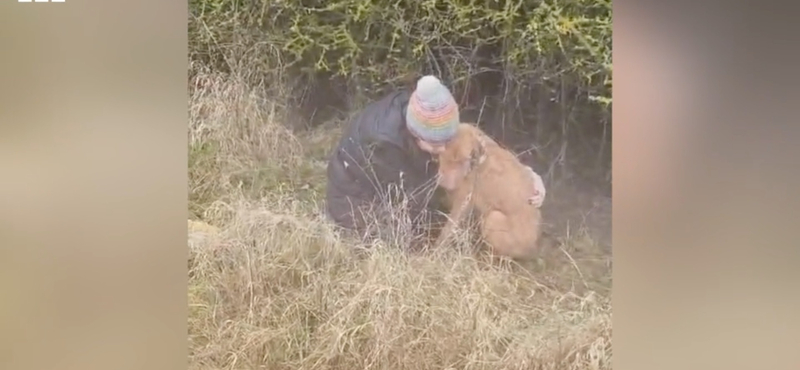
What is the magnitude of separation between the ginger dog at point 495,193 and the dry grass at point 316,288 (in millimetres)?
105

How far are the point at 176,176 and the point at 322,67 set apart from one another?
0.62 meters

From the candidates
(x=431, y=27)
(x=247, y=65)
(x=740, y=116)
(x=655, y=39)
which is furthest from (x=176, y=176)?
(x=740, y=116)

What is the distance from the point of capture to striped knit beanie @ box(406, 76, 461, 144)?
2.03m

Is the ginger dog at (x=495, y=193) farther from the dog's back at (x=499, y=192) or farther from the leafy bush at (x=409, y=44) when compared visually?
the leafy bush at (x=409, y=44)

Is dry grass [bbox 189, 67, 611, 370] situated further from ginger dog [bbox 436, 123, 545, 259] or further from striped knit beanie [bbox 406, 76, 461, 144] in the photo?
striped knit beanie [bbox 406, 76, 461, 144]

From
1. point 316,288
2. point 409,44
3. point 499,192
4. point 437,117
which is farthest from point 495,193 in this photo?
point 316,288

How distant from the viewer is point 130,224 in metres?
2.08

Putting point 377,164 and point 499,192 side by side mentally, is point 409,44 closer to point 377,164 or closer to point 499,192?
point 377,164

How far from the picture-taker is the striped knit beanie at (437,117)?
2.03 m

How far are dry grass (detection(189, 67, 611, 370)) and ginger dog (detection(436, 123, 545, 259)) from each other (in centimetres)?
11

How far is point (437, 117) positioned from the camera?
203 cm

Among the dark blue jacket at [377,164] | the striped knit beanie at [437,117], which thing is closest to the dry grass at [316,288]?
the dark blue jacket at [377,164]

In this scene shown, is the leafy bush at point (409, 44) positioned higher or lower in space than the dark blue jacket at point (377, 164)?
higher

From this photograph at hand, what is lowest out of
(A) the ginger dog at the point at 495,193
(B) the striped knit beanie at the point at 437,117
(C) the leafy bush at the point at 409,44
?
(A) the ginger dog at the point at 495,193
